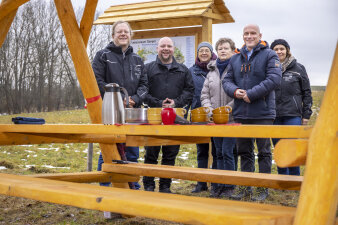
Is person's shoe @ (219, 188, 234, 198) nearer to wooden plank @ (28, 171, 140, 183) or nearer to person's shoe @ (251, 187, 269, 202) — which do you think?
person's shoe @ (251, 187, 269, 202)

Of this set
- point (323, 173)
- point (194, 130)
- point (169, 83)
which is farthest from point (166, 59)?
point (323, 173)

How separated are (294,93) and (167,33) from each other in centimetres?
270

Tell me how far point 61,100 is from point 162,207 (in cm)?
2139

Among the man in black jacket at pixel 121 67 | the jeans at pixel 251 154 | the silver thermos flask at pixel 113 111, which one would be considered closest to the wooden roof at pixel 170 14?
the man in black jacket at pixel 121 67

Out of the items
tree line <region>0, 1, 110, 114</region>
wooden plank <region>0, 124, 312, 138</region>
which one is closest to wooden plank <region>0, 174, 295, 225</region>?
wooden plank <region>0, 124, 312, 138</region>

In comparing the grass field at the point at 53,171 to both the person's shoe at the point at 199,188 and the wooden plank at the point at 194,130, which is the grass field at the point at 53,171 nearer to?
the person's shoe at the point at 199,188

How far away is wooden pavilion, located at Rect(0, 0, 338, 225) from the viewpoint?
1.50 metres

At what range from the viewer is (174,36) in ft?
22.5

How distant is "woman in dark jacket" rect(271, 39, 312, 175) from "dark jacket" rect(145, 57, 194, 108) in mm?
1112

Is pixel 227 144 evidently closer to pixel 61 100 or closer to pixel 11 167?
pixel 11 167

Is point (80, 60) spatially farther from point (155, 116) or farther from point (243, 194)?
point (243, 194)

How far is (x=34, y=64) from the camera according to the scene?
20.7 m

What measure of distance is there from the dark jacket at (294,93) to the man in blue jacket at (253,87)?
0.66 m

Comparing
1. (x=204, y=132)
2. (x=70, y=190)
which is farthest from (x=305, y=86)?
(x=70, y=190)
